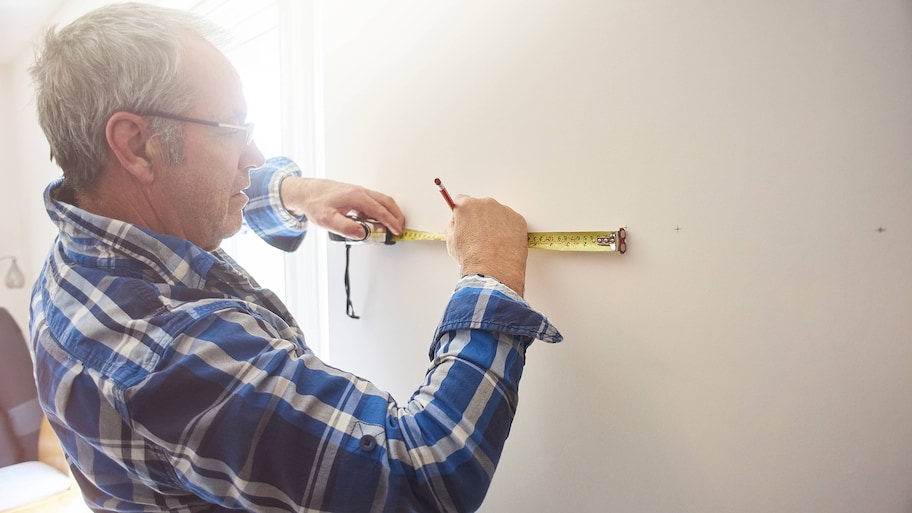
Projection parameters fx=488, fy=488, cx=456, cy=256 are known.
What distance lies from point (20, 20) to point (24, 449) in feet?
7.78

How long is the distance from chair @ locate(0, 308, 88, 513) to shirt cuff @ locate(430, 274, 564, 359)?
207 cm

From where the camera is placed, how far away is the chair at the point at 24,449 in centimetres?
205

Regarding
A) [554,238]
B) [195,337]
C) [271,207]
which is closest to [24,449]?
[271,207]

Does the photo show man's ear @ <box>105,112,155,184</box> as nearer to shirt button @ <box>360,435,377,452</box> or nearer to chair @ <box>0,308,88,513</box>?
shirt button @ <box>360,435,377,452</box>

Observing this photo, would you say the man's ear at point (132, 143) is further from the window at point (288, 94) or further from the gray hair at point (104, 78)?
the window at point (288, 94)

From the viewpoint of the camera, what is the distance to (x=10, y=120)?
11.4 feet

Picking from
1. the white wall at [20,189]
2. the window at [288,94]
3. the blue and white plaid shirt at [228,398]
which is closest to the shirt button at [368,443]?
the blue and white plaid shirt at [228,398]

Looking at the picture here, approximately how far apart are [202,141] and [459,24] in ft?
1.74

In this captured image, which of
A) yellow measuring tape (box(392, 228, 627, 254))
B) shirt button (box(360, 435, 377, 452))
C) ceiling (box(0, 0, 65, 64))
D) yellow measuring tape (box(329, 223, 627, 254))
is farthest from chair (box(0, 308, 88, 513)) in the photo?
yellow measuring tape (box(392, 228, 627, 254))

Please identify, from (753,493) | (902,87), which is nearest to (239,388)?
(753,493)

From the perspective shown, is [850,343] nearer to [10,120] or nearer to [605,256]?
[605,256]

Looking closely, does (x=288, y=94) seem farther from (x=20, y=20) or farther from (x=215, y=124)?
(x=20, y=20)

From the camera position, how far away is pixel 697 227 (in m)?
0.70

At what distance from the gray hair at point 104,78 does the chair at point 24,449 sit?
1.78 meters
